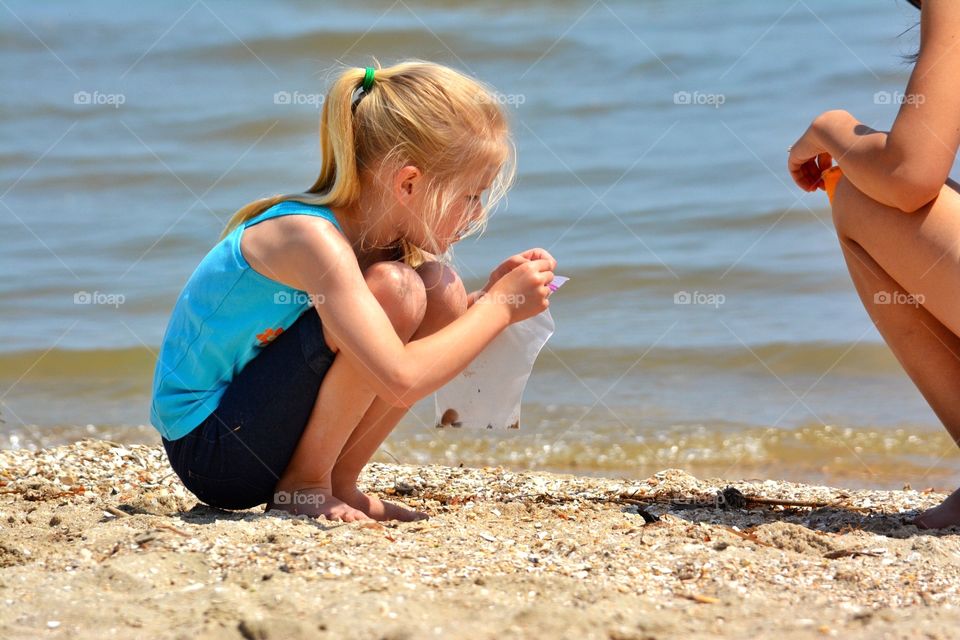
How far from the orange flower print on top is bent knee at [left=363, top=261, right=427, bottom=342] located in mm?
251

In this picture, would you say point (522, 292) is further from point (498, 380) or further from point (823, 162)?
point (823, 162)

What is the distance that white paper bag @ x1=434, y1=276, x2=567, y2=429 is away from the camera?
290 centimetres

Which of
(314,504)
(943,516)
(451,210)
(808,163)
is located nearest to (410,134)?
(451,210)

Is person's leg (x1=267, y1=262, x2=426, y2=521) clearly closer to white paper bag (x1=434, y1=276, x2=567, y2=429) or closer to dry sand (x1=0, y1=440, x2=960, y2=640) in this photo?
dry sand (x1=0, y1=440, x2=960, y2=640)

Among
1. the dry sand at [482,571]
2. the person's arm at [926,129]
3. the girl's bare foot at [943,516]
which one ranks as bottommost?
the dry sand at [482,571]

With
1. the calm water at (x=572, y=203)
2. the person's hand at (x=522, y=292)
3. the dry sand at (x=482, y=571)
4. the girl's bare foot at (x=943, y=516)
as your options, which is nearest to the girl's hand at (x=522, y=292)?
the person's hand at (x=522, y=292)

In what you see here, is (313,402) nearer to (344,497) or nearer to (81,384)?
(344,497)

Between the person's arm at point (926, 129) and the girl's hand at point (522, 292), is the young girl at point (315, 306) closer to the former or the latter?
the girl's hand at point (522, 292)

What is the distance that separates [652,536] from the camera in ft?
8.24

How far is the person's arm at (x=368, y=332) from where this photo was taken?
95.4 inches

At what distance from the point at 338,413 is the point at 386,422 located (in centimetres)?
24

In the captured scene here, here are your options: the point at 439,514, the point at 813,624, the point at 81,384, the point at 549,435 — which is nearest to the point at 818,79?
the point at 549,435

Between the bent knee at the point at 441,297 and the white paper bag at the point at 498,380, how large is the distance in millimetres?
177

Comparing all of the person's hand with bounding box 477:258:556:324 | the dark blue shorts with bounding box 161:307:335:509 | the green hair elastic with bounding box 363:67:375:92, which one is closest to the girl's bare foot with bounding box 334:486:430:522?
the dark blue shorts with bounding box 161:307:335:509
